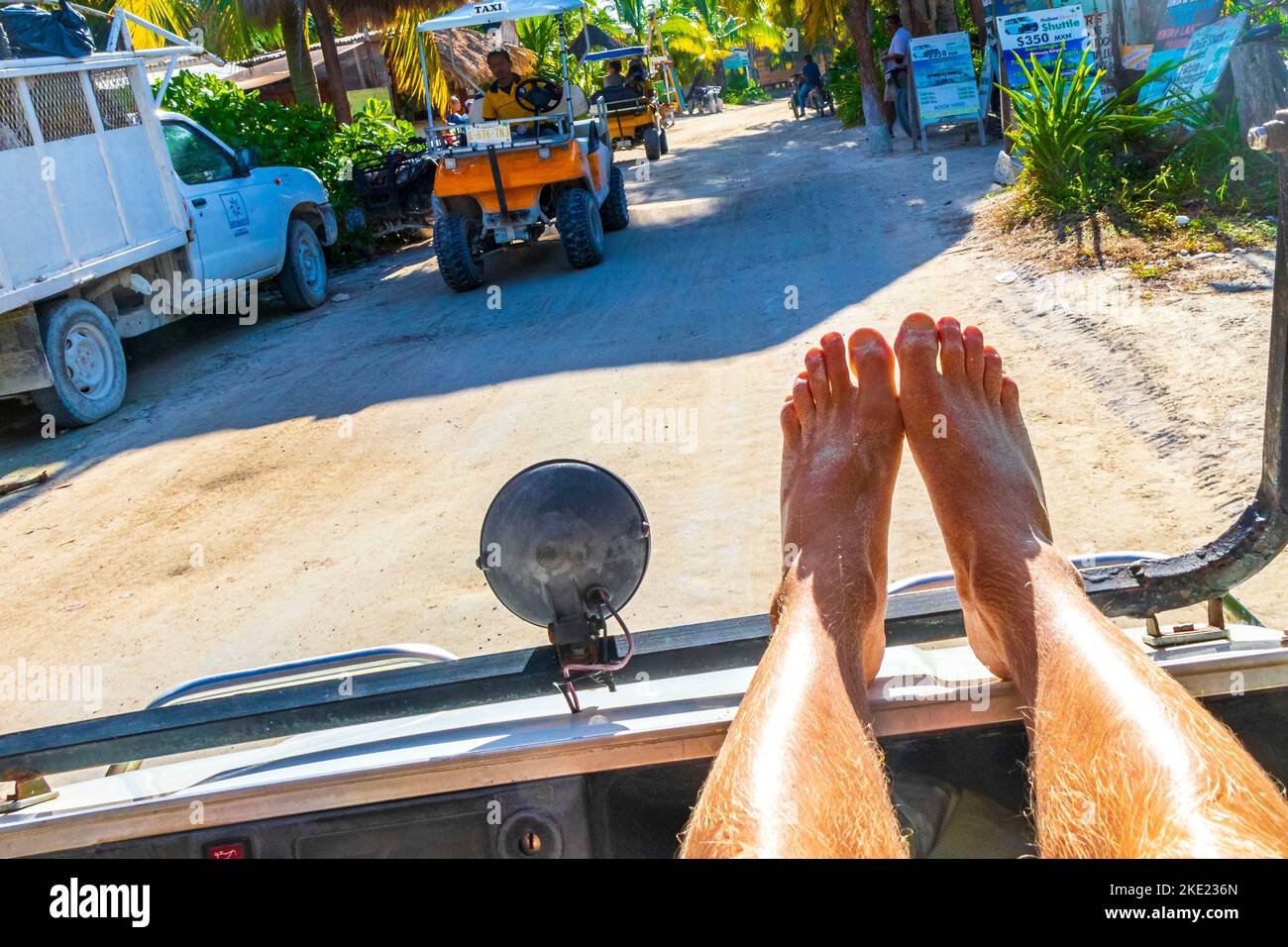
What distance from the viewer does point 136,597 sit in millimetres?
5164

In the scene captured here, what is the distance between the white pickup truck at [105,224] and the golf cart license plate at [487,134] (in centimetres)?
180

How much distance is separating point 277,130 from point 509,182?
3765 millimetres

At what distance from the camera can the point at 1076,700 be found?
1675 millimetres

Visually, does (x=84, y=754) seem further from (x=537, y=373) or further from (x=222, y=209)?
(x=222, y=209)

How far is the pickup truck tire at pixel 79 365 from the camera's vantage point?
7938mm

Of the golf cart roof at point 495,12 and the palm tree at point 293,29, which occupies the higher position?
the palm tree at point 293,29

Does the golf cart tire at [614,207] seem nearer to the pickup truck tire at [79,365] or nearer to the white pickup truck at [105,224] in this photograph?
the white pickup truck at [105,224]

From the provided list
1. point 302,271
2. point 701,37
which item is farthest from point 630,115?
point 701,37

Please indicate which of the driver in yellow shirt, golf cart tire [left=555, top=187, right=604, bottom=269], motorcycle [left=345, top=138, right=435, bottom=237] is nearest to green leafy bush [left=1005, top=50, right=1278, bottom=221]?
golf cart tire [left=555, top=187, right=604, bottom=269]

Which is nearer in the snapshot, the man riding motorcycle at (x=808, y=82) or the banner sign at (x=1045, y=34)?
the banner sign at (x=1045, y=34)

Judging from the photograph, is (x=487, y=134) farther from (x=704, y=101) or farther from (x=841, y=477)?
(x=704, y=101)

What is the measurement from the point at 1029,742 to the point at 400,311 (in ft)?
30.5

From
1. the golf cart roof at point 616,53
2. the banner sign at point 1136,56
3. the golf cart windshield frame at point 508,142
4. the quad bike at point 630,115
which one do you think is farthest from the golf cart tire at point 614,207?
the golf cart roof at point 616,53
